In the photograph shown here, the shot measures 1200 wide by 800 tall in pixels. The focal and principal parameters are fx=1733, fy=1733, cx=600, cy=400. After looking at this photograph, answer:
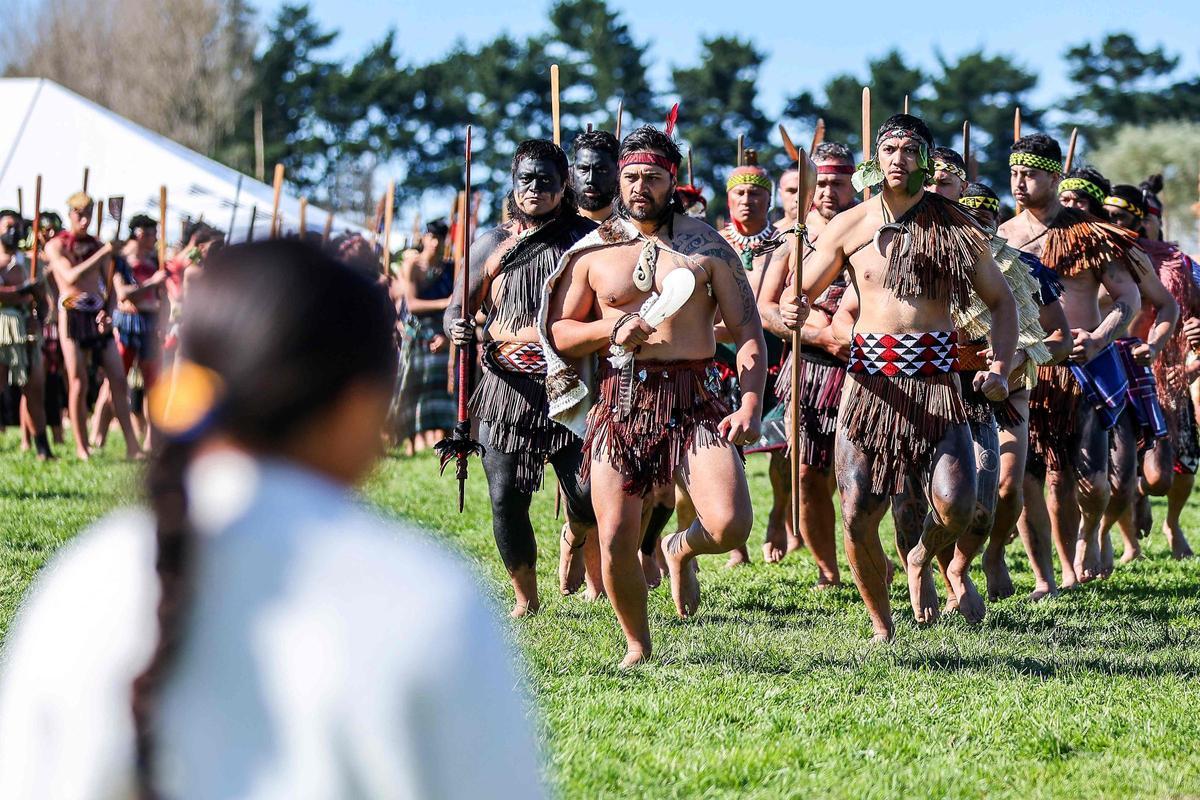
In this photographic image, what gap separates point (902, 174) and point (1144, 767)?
2.53 metres

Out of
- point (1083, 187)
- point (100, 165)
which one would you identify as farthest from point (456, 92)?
point (1083, 187)

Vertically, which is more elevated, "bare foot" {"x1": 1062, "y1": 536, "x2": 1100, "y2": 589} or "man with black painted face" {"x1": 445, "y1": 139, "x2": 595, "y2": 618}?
"man with black painted face" {"x1": 445, "y1": 139, "x2": 595, "y2": 618}

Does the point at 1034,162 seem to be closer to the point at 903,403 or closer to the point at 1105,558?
the point at 903,403

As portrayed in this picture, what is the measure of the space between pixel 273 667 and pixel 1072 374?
22.1ft

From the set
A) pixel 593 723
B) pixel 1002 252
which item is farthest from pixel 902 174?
pixel 593 723

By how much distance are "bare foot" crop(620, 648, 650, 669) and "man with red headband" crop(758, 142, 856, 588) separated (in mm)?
1846

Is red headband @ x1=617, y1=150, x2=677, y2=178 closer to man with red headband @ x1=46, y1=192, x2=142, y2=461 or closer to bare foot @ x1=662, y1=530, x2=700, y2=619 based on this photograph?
bare foot @ x1=662, y1=530, x2=700, y2=619

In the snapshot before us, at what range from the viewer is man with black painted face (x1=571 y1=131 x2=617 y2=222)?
21.7ft

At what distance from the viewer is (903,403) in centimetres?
628

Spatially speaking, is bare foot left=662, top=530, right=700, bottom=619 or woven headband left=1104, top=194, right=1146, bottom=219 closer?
bare foot left=662, top=530, right=700, bottom=619

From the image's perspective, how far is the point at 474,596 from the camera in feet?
5.81

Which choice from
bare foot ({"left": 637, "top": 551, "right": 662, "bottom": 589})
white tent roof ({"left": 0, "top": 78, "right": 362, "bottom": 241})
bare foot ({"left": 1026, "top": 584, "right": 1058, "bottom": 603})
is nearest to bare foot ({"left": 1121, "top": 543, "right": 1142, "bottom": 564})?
bare foot ({"left": 1026, "top": 584, "right": 1058, "bottom": 603})

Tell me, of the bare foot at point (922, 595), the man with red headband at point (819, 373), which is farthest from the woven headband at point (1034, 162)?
the bare foot at point (922, 595)

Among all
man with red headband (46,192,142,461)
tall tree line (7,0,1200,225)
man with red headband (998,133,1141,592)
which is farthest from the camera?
tall tree line (7,0,1200,225)
